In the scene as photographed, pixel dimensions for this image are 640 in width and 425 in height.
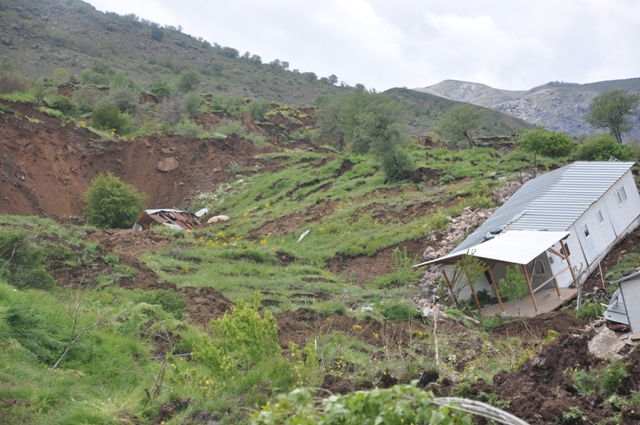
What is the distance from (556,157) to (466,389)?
27412mm

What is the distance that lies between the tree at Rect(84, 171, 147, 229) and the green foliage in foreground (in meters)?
25.6

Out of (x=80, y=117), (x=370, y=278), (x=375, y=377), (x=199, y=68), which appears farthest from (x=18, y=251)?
(x=199, y=68)

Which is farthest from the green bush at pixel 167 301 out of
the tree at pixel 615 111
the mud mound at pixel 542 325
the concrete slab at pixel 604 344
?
the tree at pixel 615 111

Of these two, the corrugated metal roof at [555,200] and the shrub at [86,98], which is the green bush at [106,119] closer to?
the shrub at [86,98]

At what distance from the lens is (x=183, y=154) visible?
118 ft

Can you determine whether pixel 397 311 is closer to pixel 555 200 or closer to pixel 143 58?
pixel 555 200

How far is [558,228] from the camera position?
1639cm

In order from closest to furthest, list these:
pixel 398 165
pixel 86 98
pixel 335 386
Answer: pixel 335 386 < pixel 398 165 < pixel 86 98

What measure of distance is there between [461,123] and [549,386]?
4164cm

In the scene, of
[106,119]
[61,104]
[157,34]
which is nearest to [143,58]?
[157,34]

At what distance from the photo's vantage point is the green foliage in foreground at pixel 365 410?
3.17 meters

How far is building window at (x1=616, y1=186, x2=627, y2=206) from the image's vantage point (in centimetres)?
1911

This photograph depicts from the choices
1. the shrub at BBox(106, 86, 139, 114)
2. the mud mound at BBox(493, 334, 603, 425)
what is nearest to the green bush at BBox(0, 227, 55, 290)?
the mud mound at BBox(493, 334, 603, 425)

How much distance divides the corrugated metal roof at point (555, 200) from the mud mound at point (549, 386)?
1090 cm
